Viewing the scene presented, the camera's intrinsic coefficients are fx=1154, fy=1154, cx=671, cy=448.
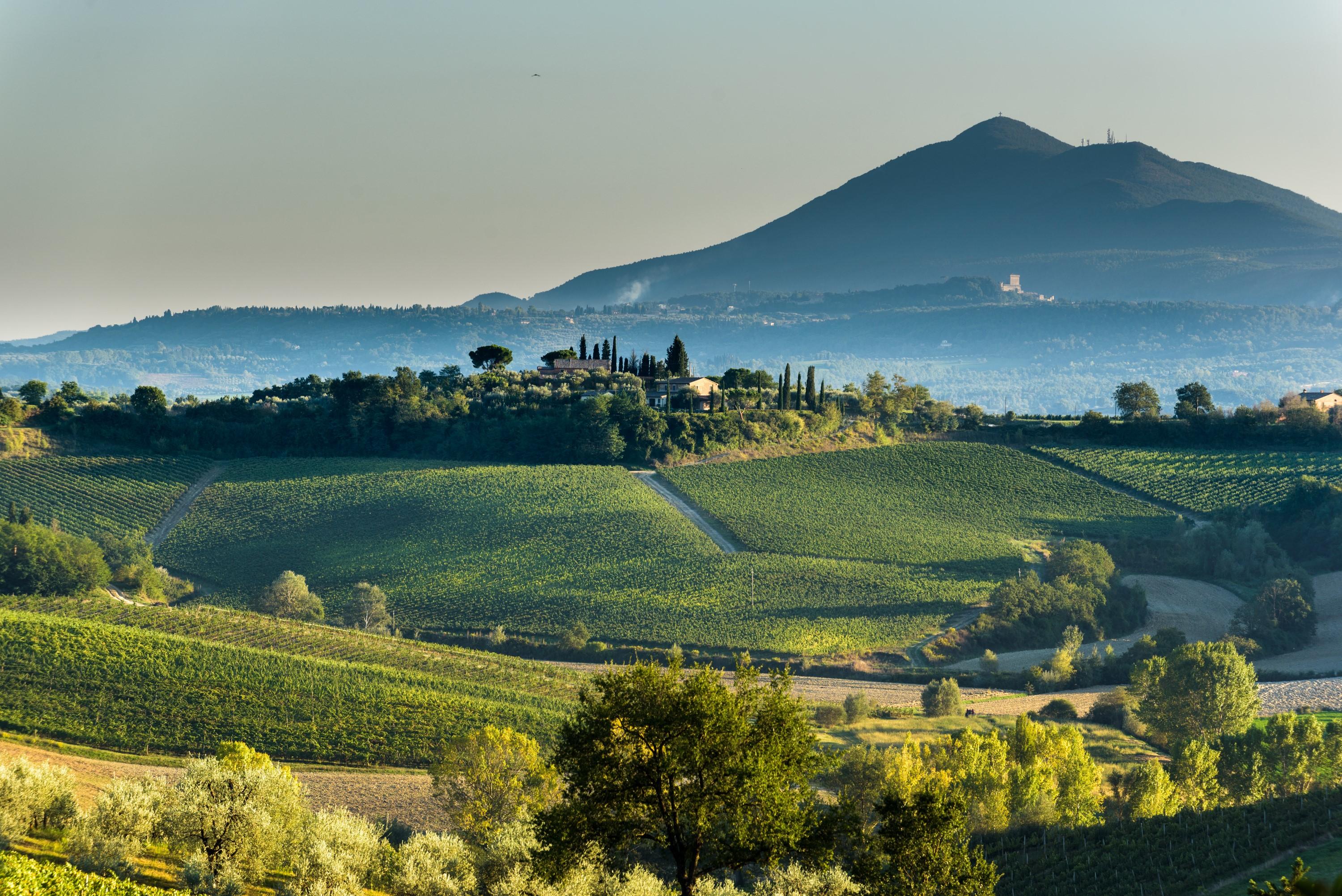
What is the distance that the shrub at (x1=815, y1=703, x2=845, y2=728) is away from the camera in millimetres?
46531

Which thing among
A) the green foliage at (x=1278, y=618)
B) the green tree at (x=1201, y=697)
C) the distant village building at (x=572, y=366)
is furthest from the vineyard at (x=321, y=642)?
the distant village building at (x=572, y=366)

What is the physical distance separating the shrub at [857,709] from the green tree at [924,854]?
27526mm

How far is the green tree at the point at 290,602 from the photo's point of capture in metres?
62.1

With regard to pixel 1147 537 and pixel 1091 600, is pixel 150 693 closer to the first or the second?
pixel 1091 600

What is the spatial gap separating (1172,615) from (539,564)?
37.1m

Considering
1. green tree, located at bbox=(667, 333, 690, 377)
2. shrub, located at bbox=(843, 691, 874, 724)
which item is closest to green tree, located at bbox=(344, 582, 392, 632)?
shrub, located at bbox=(843, 691, 874, 724)

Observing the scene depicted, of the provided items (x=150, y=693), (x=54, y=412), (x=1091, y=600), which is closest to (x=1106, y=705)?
(x=1091, y=600)

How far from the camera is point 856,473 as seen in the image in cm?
8931

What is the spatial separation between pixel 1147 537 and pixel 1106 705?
2982 cm

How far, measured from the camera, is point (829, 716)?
47156 mm

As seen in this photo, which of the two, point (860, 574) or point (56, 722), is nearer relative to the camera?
point (56, 722)

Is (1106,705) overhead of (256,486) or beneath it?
beneath

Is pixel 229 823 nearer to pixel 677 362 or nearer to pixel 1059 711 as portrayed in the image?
pixel 1059 711

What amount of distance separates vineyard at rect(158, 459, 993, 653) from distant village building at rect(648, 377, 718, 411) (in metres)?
15.4
